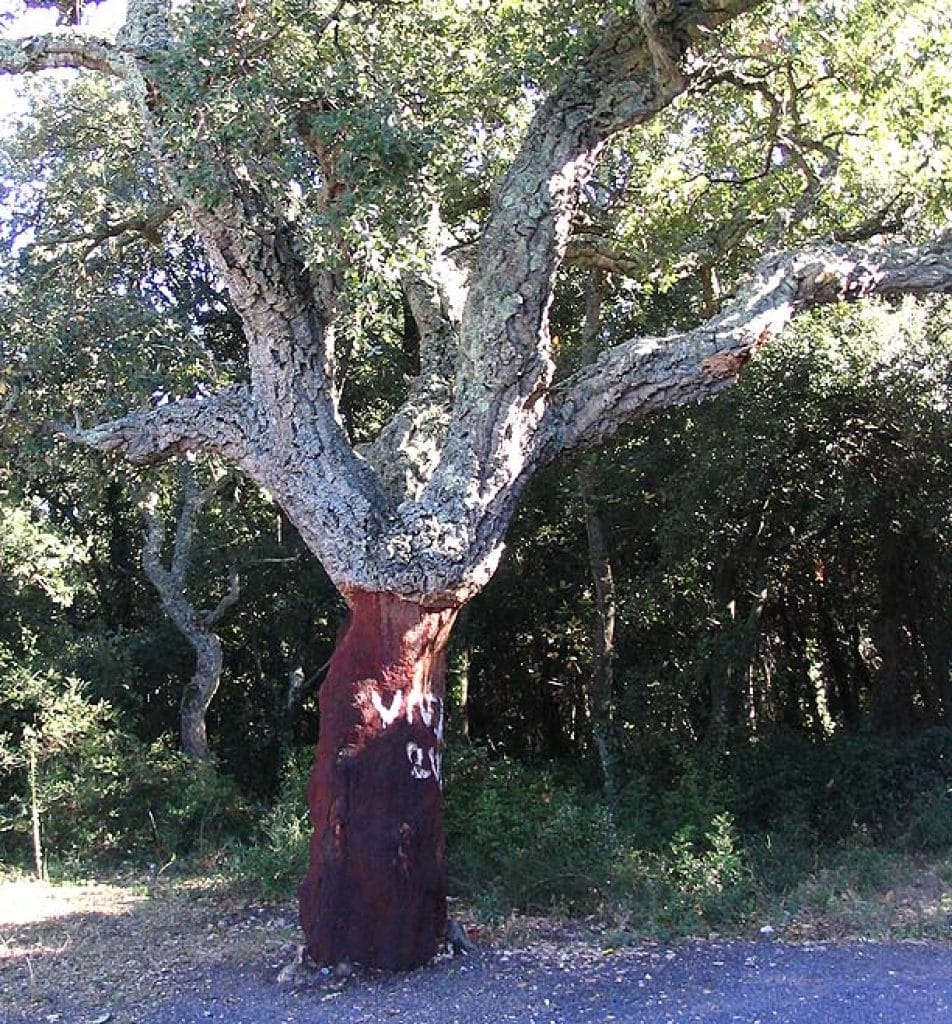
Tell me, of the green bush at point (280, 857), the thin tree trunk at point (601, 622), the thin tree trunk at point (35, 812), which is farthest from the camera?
the thin tree trunk at point (601, 622)

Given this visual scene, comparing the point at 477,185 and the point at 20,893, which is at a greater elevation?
the point at 477,185

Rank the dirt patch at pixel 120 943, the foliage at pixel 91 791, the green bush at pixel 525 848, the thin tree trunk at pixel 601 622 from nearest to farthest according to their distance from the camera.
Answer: the dirt patch at pixel 120 943
the green bush at pixel 525 848
the foliage at pixel 91 791
the thin tree trunk at pixel 601 622

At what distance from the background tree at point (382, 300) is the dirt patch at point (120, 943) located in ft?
3.72

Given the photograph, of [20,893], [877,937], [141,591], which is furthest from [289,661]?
[877,937]

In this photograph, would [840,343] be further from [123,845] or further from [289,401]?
[123,845]

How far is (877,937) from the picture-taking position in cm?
662

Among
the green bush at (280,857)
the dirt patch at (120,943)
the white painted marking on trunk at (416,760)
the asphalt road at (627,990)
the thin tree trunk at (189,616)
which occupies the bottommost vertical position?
the asphalt road at (627,990)

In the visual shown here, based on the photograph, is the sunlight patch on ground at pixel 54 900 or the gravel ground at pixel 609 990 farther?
the sunlight patch on ground at pixel 54 900

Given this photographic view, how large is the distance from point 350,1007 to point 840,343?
24.6ft

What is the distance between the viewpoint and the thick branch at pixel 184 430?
6.94 meters

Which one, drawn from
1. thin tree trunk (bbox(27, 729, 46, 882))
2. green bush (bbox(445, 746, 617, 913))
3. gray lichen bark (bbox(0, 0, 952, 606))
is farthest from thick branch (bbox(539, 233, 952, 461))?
thin tree trunk (bbox(27, 729, 46, 882))

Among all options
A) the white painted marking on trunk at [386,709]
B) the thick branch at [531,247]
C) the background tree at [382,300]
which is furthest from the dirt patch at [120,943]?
the thick branch at [531,247]

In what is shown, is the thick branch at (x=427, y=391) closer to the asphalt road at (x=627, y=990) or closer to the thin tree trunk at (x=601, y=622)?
the asphalt road at (x=627, y=990)

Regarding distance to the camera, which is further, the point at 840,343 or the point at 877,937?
the point at 840,343
